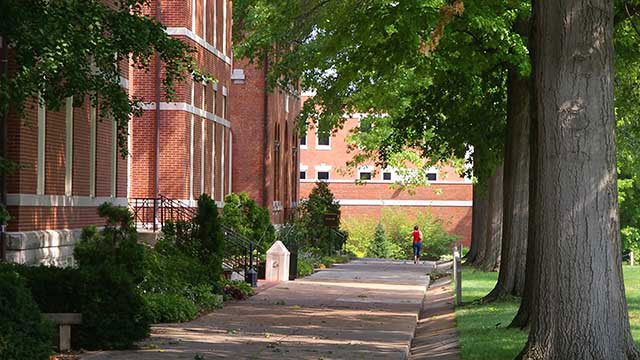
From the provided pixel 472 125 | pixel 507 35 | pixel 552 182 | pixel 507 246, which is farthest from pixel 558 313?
pixel 472 125

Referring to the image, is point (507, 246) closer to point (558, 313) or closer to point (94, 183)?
point (94, 183)

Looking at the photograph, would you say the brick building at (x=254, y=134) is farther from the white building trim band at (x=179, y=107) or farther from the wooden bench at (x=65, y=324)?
the wooden bench at (x=65, y=324)

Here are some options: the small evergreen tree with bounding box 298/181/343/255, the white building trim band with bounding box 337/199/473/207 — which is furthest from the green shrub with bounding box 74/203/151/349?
the white building trim band with bounding box 337/199/473/207

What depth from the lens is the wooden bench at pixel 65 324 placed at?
15.6m

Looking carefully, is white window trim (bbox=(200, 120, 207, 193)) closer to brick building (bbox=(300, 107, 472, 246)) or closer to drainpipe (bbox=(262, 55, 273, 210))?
drainpipe (bbox=(262, 55, 273, 210))

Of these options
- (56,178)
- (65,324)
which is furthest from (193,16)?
(65,324)

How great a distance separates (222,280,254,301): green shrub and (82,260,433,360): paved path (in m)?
0.28

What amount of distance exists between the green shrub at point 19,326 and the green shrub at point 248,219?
26.3 meters

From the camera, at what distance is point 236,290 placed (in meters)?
26.9

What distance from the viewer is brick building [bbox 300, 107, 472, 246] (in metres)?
80.9

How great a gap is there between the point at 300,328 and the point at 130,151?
17.4 metres

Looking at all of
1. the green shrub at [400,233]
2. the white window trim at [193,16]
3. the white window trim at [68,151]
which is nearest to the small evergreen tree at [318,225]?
the green shrub at [400,233]

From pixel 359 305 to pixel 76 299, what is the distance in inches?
447

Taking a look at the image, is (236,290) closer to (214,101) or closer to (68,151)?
(68,151)
